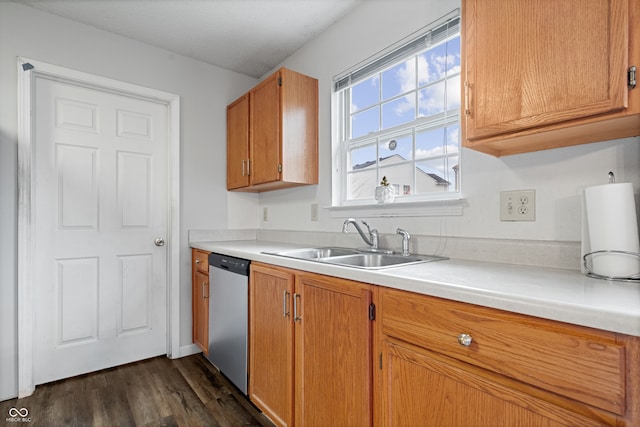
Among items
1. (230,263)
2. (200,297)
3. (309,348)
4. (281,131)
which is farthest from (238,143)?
(309,348)

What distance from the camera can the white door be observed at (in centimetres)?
220

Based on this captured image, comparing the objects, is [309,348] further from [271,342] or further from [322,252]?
[322,252]

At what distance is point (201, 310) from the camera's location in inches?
99.4

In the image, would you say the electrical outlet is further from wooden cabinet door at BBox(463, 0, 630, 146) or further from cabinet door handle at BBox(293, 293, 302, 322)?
cabinet door handle at BBox(293, 293, 302, 322)

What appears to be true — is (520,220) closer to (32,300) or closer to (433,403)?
(433,403)

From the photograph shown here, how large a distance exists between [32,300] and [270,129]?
1951mm

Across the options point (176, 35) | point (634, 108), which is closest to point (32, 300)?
point (176, 35)

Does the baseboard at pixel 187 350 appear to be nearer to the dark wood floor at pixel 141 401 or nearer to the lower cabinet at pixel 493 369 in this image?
the dark wood floor at pixel 141 401

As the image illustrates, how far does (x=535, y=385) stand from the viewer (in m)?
0.77

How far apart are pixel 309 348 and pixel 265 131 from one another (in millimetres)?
1608

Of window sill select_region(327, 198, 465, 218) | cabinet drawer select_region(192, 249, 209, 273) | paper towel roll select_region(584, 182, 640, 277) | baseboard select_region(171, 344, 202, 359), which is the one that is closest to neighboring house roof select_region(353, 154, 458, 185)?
window sill select_region(327, 198, 465, 218)

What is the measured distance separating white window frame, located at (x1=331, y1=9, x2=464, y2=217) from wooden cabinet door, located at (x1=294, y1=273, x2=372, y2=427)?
2.32 feet

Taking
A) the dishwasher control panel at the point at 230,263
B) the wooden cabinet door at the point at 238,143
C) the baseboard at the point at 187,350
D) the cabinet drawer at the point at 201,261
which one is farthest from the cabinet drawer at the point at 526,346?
the baseboard at the point at 187,350

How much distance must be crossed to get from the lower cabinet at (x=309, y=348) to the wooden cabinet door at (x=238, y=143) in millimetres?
1161
